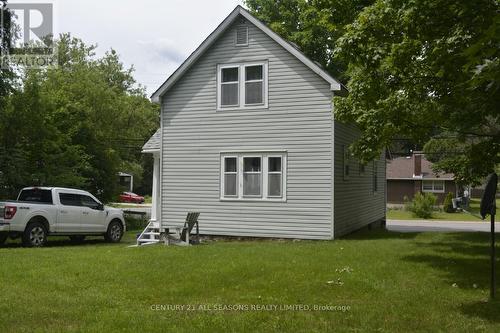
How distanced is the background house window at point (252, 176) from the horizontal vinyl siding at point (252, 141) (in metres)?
0.38

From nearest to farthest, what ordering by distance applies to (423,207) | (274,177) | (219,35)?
(274,177) < (219,35) < (423,207)

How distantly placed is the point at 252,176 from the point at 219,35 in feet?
16.4

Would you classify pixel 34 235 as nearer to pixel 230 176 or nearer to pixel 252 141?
pixel 230 176

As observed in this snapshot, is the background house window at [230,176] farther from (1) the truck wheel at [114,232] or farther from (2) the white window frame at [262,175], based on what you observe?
(1) the truck wheel at [114,232]

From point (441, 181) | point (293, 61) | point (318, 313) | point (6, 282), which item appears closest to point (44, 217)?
point (6, 282)

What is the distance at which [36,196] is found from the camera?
57.2 ft

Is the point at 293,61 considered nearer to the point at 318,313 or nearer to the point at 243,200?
the point at 243,200

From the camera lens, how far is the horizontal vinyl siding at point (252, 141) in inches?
669

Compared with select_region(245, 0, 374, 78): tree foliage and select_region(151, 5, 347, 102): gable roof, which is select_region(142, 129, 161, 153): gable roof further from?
select_region(245, 0, 374, 78): tree foliage

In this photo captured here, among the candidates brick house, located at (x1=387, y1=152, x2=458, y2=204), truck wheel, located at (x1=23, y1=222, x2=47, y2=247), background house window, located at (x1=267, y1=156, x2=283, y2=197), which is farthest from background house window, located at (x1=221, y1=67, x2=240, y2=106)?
brick house, located at (x1=387, y1=152, x2=458, y2=204)

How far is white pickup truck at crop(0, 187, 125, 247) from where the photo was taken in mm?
15948

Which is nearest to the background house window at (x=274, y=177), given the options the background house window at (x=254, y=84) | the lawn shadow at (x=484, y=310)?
the background house window at (x=254, y=84)

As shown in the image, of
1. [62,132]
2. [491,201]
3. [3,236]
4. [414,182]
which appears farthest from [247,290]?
[414,182]

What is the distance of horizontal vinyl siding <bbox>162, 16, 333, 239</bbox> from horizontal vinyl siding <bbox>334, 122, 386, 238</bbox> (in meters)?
0.77
